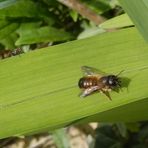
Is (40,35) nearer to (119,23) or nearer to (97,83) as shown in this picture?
(119,23)

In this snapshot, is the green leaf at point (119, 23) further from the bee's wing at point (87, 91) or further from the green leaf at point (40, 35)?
the green leaf at point (40, 35)

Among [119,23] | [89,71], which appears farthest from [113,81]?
[119,23]

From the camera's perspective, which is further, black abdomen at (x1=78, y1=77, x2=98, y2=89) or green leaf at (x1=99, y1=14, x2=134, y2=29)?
green leaf at (x1=99, y1=14, x2=134, y2=29)

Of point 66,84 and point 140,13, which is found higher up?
point 140,13

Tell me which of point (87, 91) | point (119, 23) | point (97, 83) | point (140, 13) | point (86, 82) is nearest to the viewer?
point (140, 13)

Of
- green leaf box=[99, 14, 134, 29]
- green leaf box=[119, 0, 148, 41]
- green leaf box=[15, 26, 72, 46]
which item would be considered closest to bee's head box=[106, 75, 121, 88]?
green leaf box=[119, 0, 148, 41]

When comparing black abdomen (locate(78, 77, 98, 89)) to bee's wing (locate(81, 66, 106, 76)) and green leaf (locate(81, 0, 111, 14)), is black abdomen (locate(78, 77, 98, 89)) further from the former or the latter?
green leaf (locate(81, 0, 111, 14))
